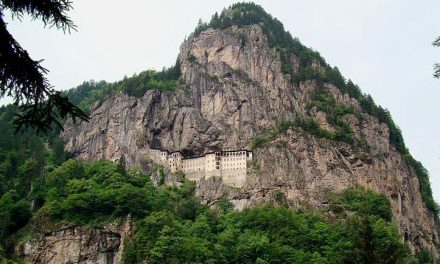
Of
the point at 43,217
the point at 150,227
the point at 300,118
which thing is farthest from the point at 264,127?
the point at 43,217

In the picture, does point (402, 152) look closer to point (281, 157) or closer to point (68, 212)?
point (281, 157)

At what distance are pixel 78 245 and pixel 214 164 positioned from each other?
3562cm

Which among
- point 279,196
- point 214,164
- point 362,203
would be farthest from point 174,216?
point 362,203

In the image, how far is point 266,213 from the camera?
340 feet

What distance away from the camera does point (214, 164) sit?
119312 mm

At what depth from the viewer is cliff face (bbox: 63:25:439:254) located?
117438mm

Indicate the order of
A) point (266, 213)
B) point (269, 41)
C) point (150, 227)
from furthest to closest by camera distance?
1. point (269, 41)
2. point (266, 213)
3. point (150, 227)

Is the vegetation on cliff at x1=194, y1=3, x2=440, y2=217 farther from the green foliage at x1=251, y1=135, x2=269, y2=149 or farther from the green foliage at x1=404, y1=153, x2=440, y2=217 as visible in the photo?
the green foliage at x1=251, y1=135, x2=269, y2=149

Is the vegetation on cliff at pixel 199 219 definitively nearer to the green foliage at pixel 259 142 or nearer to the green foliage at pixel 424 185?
the green foliage at pixel 259 142

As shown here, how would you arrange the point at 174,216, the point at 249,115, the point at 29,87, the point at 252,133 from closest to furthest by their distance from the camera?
1. the point at 29,87
2. the point at 174,216
3. the point at 252,133
4. the point at 249,115

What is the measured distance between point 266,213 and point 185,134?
3728 cm

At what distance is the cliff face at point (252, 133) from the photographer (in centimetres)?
11744

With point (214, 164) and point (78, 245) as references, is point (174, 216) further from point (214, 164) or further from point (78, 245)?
point (78, 245)

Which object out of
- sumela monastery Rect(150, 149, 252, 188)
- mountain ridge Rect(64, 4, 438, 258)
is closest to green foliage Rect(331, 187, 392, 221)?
mountain ridge Rect(64, 4, 438, 258)
